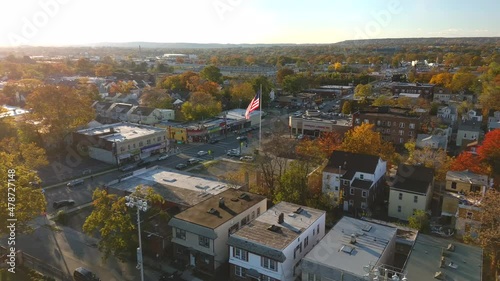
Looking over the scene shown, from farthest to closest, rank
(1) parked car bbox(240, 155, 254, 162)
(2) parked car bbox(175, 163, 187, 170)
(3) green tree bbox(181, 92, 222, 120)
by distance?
(3) green tree bbox(181, 92, 222, 120) < (1) parked car bbox(240, 155, 254, 162) < (2) parked car bbox(175, 163, 187, 170)

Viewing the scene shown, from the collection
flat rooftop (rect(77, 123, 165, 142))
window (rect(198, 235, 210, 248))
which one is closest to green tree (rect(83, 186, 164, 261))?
window (rect(198, 235, 210, 248))

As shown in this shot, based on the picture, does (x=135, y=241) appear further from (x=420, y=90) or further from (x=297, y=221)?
(x=420, y=90)

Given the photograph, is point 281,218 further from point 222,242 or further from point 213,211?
point 213,211

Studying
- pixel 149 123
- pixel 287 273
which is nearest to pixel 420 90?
pixel 149 123

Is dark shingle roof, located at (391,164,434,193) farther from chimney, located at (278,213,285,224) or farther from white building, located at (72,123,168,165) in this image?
white building, located at (72,123,168,165)

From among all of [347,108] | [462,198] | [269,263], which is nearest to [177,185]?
[269,263]

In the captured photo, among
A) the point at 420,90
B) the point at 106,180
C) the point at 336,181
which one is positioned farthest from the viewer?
the point at 420,90
